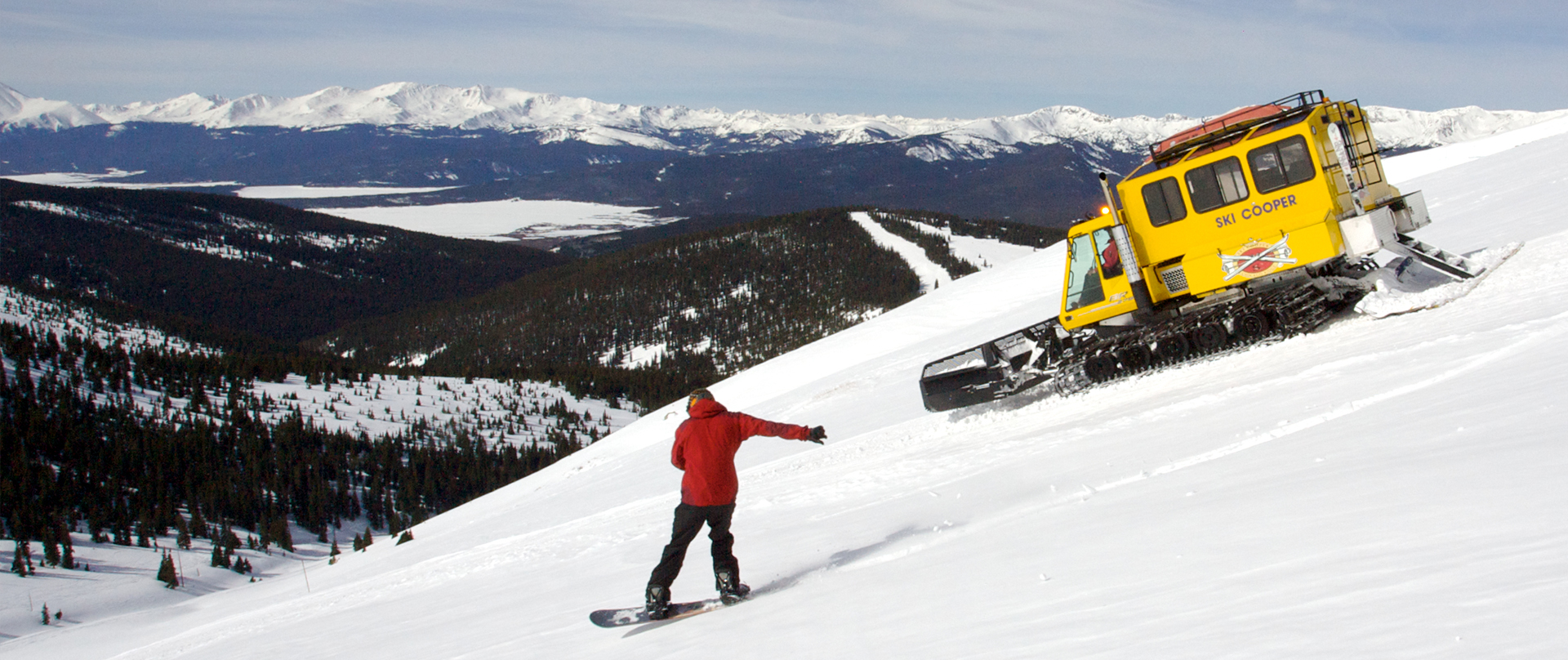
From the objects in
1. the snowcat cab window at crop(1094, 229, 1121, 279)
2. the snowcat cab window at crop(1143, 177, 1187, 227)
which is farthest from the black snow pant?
the snowcat cab window at crop(1143, 177, 1187, 227)

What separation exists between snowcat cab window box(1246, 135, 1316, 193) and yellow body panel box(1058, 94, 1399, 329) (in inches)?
0.4

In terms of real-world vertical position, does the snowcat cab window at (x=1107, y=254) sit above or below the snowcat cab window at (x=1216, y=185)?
below

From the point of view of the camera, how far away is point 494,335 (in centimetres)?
13500

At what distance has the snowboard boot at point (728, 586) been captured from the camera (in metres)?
7.10

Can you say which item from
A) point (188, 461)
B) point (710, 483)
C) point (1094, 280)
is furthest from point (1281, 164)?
point (188, 461)

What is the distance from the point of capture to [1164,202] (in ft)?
40.6

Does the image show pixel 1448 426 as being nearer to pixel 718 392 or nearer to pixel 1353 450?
pixel 1353 450

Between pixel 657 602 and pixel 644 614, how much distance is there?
0.87 ft

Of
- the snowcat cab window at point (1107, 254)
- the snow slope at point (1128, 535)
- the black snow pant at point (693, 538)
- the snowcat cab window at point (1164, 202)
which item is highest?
the snowcat cab window at point (1164, 202)

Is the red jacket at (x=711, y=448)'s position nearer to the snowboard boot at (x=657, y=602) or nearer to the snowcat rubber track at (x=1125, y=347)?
the snowboard boot at (x=657, y=602)

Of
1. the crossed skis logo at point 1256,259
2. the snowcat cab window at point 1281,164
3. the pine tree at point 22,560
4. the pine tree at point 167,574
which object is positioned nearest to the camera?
the snowcat cab window at point 1281,164

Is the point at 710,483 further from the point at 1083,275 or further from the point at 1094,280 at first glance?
the point at 1083,275

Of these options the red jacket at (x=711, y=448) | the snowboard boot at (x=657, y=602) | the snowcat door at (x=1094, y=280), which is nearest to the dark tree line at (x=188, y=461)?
the snowcat door at (x=1094, y=280)

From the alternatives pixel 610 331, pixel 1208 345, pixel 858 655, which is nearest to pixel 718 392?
pixel 1208 345
